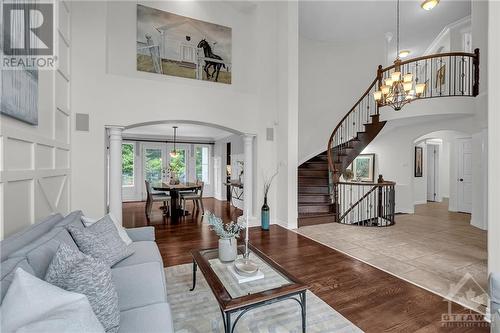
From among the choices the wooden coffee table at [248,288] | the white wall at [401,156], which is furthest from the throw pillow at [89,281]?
the white wall at [401,156]

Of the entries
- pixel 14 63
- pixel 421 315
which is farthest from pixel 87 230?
pixel 421 315

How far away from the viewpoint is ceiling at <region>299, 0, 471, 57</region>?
5898 millimetres

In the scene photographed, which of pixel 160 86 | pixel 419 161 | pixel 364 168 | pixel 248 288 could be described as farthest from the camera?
pixel 419 161

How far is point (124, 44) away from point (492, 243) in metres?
5.77

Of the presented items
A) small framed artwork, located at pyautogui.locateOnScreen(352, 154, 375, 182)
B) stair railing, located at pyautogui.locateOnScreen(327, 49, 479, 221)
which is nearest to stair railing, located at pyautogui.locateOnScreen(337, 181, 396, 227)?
stair railing, located at pyautogui.locateOnScreen(327, 49, 479, 221)

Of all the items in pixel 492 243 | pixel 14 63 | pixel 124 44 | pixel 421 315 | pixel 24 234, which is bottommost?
pixel 421 315

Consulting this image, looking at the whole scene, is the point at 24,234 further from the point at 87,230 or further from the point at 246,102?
the point at 246,102

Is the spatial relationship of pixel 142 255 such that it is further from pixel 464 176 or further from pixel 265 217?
pixel 464 176

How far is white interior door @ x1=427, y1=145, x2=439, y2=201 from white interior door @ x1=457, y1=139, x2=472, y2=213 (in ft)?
8.69

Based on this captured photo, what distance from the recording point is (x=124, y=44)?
14.6 feet

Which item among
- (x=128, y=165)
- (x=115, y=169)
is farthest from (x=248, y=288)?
(x=128, y=165)

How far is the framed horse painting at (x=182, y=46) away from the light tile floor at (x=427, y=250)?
388 centimetres

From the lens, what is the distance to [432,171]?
977 centimetres

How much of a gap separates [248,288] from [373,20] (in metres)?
7.58
